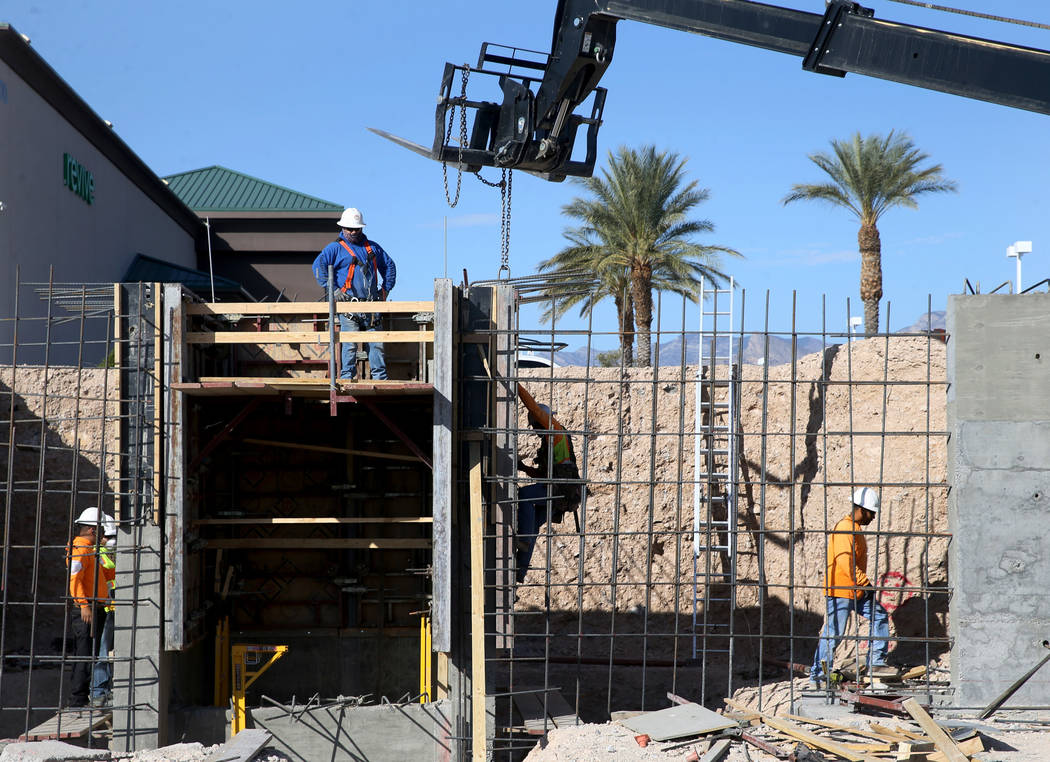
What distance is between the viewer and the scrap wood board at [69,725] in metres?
10.2

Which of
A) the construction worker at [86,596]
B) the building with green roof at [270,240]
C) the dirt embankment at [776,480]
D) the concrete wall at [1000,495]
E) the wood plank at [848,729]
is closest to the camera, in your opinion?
the wood plank at [848,729]

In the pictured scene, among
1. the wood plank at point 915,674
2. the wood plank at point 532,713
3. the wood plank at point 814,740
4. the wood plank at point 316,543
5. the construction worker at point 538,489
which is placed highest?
the construction worker at point 538,489

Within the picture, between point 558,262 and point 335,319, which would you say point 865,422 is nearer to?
point 335,319

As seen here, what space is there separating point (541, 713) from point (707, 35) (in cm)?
675

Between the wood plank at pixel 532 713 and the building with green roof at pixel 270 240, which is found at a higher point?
the building with green roof at pixel 270 240

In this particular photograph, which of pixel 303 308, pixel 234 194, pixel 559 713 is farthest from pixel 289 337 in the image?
pixel 234 194

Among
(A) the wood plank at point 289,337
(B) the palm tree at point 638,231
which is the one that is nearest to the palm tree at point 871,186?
(B) the palm tree at point 638,231

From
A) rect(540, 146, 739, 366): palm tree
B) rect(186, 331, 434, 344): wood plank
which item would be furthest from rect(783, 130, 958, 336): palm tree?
rect(186, 331, 434, 344): wood plank

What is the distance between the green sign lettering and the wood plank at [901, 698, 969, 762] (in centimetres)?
1752

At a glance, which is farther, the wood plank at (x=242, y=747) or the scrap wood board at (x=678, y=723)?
the scrap wood board at (x=678, y=723)

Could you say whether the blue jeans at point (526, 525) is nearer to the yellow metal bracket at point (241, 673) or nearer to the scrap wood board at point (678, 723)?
the scrap wood board at point (678, 723)

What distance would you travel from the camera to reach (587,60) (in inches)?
377

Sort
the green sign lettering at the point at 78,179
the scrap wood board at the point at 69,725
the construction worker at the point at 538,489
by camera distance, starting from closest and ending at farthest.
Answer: the scrap wood board at the point at 69,725, the construction worker at the point at 538,489, the green sign lettering at the point at 78,179

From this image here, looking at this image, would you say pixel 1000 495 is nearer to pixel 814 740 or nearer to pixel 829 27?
pixel 814 740
